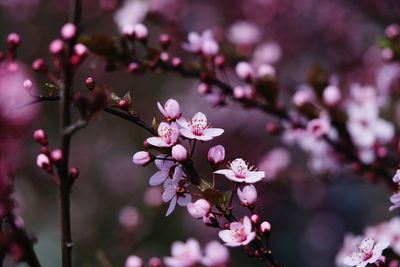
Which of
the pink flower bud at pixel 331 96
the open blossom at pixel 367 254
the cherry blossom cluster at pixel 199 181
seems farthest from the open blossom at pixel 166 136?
the pink flower bud at pixel 331 96

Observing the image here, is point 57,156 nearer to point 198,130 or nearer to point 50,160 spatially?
point 50,160

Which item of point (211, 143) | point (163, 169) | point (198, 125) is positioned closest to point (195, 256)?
point (163, 169)

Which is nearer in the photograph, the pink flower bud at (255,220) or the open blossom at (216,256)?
the open blossom at (216,256)

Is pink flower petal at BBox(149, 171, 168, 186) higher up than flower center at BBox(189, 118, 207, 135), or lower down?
lower down

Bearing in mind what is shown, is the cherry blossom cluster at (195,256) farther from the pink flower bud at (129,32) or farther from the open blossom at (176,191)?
the pink flower bud at (129,32)

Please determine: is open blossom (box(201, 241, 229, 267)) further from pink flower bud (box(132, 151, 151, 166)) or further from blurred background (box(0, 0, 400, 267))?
blurred background (box(0, 0, 400, 267))

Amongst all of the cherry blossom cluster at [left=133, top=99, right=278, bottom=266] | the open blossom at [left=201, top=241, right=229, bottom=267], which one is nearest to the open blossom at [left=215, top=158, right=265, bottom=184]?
the cherry blossom cluster at [left=133, top=99, right=278, bottom=266]

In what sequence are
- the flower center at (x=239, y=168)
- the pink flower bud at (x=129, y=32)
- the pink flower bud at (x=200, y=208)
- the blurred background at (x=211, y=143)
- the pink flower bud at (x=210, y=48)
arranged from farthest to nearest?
the blurred background at (x=211, y=143) → the pink flower bud at (x=210, y=48) → the pink flower bud at (x=129, y=32) → the flower center at (x=239, y=168) → the pink flower bud at (x=200, y=208)
